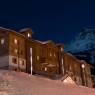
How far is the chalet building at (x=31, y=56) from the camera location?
54.0 metres

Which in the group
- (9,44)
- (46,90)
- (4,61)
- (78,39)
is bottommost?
(46,90)

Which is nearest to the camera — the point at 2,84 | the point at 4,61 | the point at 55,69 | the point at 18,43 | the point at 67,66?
the point at 2,84

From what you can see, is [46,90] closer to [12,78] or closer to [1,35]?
[12,78]

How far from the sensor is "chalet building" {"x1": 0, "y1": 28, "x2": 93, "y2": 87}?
54.0 meters

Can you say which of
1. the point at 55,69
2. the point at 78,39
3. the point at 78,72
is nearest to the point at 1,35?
the point at 55,69

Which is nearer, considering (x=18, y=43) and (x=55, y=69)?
(x=18, y=43)

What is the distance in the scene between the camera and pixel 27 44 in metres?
59.3

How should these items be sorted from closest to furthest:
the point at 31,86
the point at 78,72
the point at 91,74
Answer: the point at 31,86, the point at 78,72, the point at 91,74

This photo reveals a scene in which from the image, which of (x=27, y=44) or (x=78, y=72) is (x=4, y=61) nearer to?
(x=27, y=44)

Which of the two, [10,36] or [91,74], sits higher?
[10,36]

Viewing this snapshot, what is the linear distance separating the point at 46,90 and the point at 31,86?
1.13m

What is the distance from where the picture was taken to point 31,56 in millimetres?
52531

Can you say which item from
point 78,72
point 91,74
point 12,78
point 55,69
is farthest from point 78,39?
point 12,78

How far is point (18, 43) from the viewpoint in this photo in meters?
56.9
